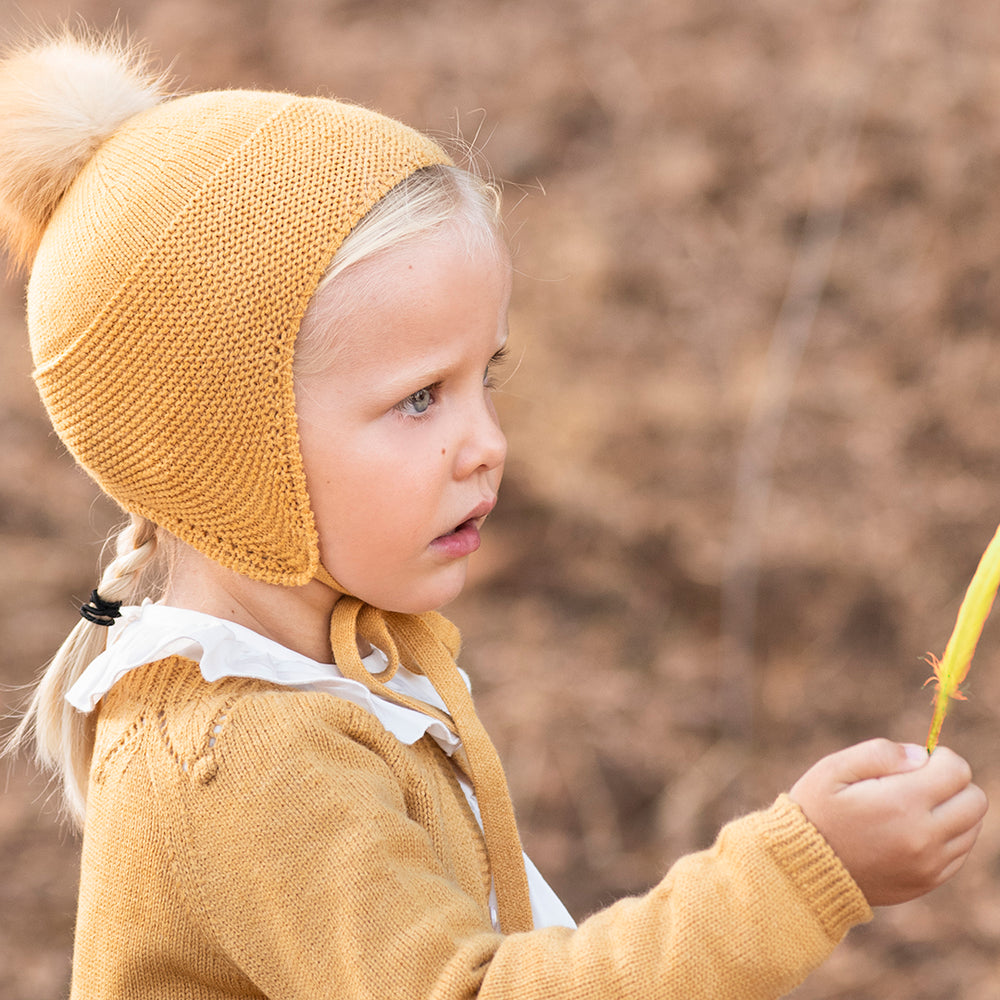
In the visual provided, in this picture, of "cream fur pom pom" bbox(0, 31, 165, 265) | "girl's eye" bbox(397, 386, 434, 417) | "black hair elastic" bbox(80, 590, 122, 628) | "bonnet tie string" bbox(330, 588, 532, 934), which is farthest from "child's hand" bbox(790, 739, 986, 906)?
"cream fur pom pom" bbox(0, 31, 165, 265)

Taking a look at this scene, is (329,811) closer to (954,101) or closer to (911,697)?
(911,697)

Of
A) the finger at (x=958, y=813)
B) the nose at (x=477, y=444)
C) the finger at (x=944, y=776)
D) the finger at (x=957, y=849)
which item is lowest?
the finger at (x=957, y=849)

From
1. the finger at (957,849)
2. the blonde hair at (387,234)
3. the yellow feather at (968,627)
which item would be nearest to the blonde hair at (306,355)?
the blonde hair at (387,234)

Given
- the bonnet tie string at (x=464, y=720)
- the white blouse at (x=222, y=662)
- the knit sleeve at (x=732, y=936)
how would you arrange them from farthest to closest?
the bonnet tie string at (x=464, y=720) → the white blouse at (x=222, y=662) → the knit sleeve at (x=732, y=936)

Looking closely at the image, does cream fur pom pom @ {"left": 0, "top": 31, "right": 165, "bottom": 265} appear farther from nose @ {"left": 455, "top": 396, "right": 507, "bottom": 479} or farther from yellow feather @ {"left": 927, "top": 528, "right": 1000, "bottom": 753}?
yellow feather @ {"left": 927, "top": 528, "right": 1000, "bottom": 753}

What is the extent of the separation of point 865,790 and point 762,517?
2730 mm

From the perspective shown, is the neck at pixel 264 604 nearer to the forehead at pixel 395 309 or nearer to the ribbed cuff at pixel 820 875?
the forehead at pixel 395 309

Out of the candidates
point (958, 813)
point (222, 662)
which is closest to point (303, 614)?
point (222, 662)

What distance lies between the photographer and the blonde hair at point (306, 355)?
1240mm

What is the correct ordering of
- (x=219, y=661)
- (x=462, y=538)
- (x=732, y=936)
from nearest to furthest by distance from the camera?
1. (x=732, y=936)
2. (x=219, y=661)
3. (x=462, y=538)

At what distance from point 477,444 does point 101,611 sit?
43 centimetres

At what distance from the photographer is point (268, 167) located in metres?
1.25

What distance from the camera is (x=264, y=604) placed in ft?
4.41

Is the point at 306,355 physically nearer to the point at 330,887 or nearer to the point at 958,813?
the point at 330,887
